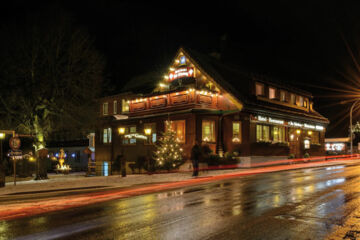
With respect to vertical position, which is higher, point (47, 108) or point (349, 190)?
point (47, 108)

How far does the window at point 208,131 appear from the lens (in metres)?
26.3

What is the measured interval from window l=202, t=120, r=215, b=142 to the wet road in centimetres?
1536

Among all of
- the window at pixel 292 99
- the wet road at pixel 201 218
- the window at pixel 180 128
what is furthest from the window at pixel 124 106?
the wet road at pixel 201 218

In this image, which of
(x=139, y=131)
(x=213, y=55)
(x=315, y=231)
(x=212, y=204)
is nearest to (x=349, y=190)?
(x=212, y=204)

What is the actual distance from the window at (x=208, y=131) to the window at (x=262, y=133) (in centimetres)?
397

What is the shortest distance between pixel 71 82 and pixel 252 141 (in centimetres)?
1489

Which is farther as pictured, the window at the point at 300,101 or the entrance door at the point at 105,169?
the entrance door at the point at 105,169

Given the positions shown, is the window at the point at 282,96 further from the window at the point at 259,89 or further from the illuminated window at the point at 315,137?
the illuminated window at the point at 315,137

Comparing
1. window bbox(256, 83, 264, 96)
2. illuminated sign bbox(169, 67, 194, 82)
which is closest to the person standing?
illuminated sign bbox(169, 67, 194, 82)

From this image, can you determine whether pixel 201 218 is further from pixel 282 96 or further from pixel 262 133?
pixel 282 96

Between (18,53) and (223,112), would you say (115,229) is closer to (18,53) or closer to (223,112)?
(18,53)

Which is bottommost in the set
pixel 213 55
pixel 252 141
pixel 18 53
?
pixel 252 141

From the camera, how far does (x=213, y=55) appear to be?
34125 mm

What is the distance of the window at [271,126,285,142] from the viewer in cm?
2938
